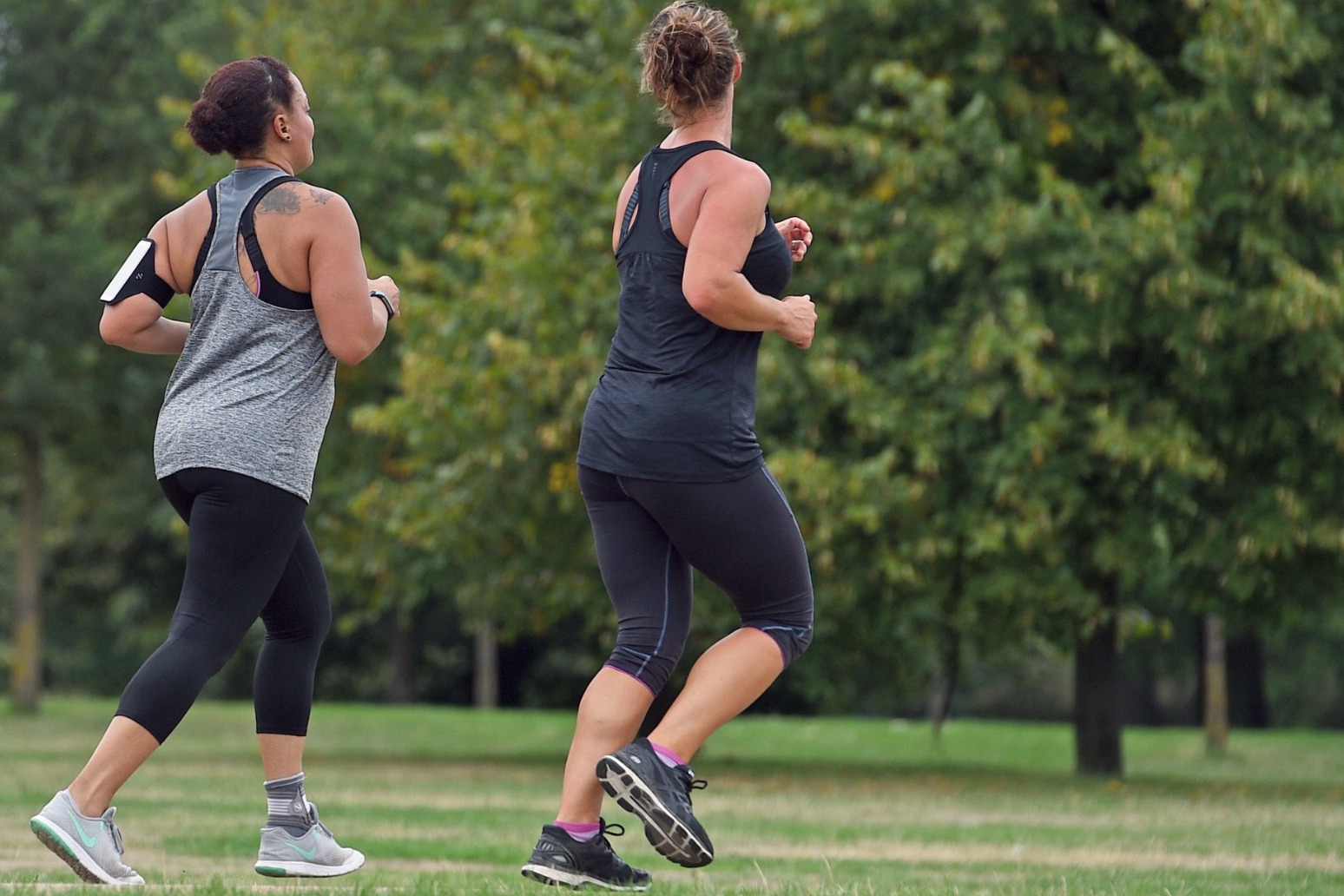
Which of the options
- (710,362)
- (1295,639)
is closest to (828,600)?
(710,362)

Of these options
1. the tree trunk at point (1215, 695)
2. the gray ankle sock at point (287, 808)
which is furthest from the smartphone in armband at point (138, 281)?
the tree trunk at point (1215, 695)

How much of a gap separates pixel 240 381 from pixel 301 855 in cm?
127

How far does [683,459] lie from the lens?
14.7 feet

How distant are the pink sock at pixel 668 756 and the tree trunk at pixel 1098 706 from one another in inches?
442

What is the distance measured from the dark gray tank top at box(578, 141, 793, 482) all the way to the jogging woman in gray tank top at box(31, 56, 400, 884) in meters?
0.67

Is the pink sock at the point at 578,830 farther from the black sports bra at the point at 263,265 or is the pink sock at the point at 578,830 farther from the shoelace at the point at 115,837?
the black sports bra at the point at 263,265

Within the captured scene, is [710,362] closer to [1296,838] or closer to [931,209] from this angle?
[1296,838]

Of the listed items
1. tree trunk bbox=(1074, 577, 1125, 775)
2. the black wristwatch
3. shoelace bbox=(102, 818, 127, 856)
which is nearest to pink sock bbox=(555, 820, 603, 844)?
shoelace bbox=(102, 818, 127, 856)

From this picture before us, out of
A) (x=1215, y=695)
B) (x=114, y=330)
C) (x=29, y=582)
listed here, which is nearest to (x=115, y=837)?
(x=114, y=330)

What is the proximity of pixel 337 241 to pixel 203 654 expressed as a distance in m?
1.07

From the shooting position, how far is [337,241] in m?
4.69

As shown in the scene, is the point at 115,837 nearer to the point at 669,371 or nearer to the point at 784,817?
the point at 669,371

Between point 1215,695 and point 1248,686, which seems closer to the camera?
point 1215,695

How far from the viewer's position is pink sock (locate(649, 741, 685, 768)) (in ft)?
14.5
